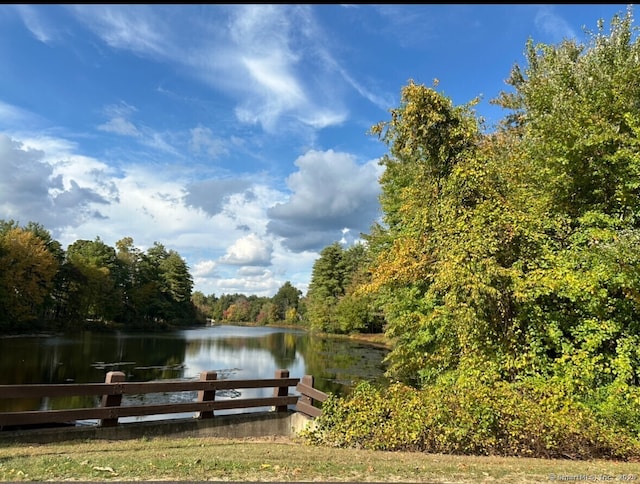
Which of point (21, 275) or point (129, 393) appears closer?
point (129, 393)

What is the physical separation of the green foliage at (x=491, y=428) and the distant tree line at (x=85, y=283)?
49.2 meters

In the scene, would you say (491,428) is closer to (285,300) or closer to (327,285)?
(327,285)

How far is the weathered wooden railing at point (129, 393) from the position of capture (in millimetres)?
6281

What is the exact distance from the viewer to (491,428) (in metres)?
7.02

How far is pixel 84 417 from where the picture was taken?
6.73m

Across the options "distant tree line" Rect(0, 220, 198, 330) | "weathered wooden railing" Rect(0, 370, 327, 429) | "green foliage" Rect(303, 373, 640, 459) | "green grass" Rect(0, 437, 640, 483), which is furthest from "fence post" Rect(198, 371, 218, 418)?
"distant tree line" Rect(0, 220, 198, 330)

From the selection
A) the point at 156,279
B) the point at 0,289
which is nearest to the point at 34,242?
the point at 0,289

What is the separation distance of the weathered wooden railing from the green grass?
1.44ft

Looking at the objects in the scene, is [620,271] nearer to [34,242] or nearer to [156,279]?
[34,242]

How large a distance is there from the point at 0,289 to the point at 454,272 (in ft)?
163

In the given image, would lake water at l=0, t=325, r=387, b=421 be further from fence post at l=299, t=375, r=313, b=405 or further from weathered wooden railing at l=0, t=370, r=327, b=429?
weathered wooden railing at l=0, t=370, r=327, b=429

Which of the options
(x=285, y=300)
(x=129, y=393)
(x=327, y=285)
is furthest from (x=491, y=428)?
(x=285, y=300)

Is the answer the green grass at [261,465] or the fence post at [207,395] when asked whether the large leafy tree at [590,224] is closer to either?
the green grass at [261,465]

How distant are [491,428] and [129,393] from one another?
Result: 5.71m
